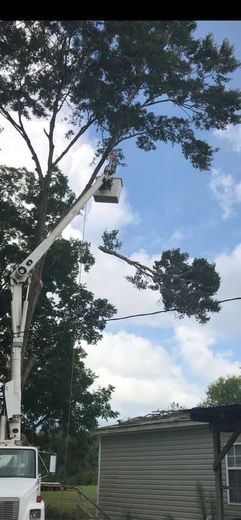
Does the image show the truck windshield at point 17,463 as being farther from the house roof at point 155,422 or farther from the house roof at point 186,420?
the house roof at point 155,422

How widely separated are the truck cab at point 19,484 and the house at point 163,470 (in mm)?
6229

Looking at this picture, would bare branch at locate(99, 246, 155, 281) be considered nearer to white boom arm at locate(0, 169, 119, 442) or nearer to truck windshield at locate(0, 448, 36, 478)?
white boom arm at locate(0, 169, 119, 442)

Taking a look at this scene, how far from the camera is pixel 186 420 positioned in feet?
53.8

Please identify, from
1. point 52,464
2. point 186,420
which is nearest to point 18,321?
point 52,464

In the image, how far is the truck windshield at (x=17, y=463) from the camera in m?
9.48

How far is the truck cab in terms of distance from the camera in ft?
27.0

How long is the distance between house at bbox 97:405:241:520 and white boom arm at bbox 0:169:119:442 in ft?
18.0

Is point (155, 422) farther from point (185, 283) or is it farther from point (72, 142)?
point (72, 142)

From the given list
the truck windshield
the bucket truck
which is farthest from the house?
the truck windshield

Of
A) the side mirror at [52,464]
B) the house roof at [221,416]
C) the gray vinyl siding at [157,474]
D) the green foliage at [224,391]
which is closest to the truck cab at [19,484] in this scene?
the side mirror at [52,464]

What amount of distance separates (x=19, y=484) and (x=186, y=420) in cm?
840
